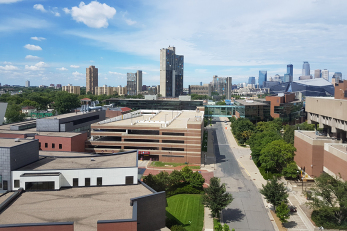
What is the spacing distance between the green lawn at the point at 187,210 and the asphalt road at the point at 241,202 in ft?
10.5

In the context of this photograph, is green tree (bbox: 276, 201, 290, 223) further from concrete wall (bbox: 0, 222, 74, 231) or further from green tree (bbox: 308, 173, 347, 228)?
concrete wall (bbox: 0, 222, 74, 231)

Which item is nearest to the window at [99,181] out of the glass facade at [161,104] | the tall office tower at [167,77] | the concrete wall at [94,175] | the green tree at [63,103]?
the concrete wall at [94,175]

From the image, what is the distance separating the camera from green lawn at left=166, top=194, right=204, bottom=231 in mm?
32000

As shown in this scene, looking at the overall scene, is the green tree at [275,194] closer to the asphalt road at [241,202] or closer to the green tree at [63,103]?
the asphalt road at [241,202]

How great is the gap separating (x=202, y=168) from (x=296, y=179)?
686 inches

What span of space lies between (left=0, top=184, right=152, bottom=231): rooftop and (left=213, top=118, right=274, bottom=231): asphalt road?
12.3 m

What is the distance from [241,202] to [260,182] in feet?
33.7

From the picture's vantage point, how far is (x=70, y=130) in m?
63.6

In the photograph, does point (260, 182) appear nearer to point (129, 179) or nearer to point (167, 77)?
point (129, 179)

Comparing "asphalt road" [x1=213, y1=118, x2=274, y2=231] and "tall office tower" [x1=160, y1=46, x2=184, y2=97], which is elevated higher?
"tall office tower" [x1=160, y1=46, x2=184, y2=97]

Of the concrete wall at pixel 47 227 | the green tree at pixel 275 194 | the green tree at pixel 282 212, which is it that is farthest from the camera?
the green tree at pixel 275 194

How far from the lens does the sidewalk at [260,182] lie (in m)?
31.5

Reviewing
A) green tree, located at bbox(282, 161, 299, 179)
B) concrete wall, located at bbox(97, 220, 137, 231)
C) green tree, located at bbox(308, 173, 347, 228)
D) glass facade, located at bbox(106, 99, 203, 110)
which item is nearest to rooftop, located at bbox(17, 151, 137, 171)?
concrete wall, located at bbox(97, 220, 137, 231)

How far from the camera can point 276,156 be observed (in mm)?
48375
